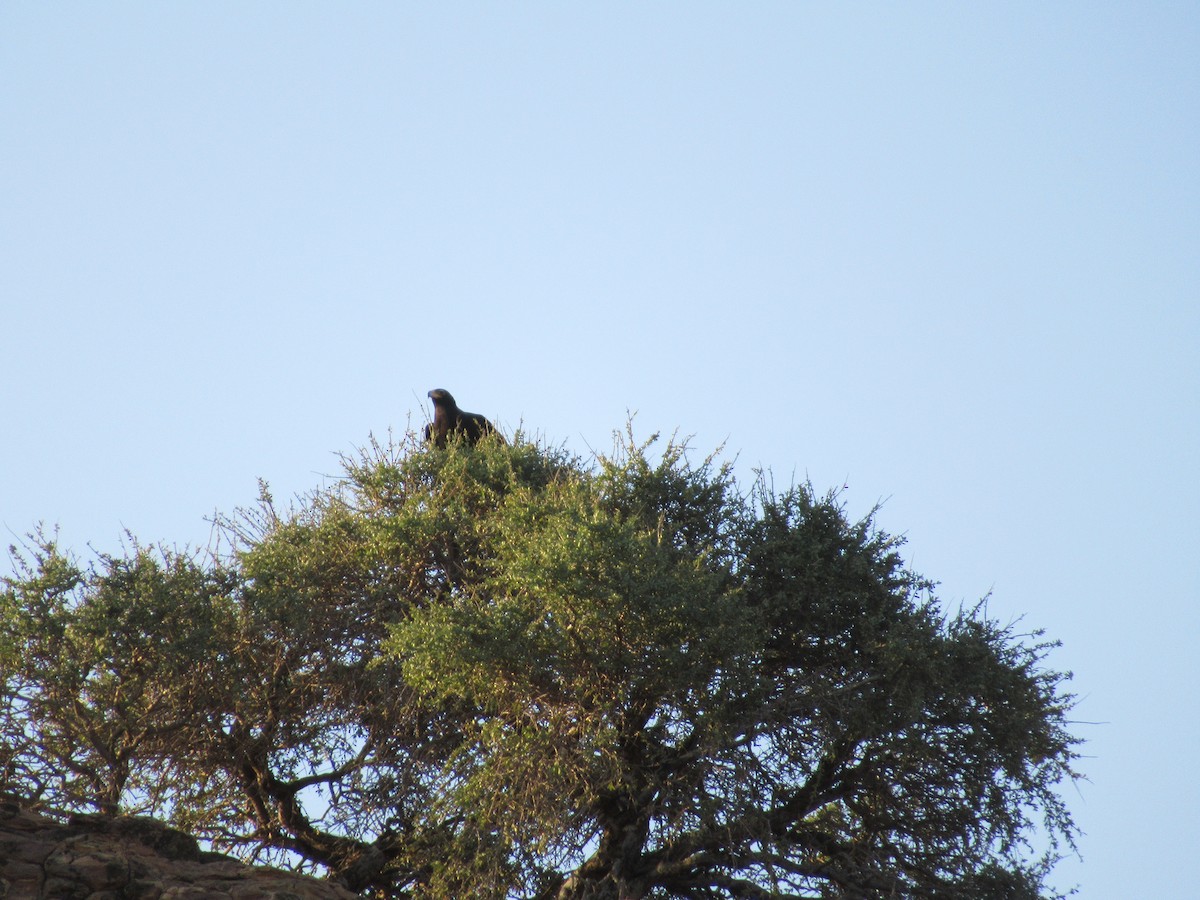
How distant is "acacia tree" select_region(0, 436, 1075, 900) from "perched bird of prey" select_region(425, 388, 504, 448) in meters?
2.91

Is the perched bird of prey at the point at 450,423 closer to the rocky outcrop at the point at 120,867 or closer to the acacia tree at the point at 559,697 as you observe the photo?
the acacia tree at the point at 559,697

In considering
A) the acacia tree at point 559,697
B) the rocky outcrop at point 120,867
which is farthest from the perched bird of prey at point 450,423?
the rocky outcrop at point 120,867

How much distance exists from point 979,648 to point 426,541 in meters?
8.12

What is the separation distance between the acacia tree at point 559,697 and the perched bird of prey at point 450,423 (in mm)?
2914

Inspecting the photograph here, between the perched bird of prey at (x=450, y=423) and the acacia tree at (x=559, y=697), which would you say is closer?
the acacia tree at (x=559, y=697)

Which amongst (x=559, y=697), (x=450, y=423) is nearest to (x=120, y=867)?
(x=559, y=697)

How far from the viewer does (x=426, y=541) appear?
61.4 ft

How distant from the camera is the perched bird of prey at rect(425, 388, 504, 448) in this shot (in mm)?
22638

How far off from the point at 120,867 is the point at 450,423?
1126 centimetres

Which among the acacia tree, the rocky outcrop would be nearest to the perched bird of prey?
the acacia tree

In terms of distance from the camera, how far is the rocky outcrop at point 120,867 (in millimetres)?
12828

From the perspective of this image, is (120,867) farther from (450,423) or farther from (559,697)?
(450,423)

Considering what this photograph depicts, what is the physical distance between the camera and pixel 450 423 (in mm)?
23078

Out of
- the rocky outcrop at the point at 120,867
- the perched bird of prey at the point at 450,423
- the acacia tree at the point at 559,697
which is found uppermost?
the perched bird of prey at the point at 450,423
